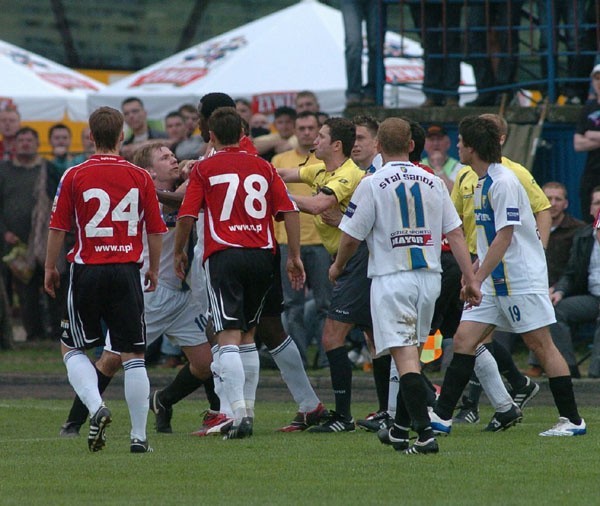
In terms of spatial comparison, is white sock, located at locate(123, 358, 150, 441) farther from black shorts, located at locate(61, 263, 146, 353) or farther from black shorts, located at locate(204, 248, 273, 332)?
black shorts, located at locate(204, 248, 273, 332)

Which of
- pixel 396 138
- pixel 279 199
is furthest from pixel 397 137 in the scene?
pixel 279 199

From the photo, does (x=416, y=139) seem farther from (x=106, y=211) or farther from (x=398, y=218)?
(x=106, y=211)

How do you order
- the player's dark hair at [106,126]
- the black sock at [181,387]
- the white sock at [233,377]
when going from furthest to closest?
the black sock at [181,387] < the white sock at [233,377] < the player's dark hair at [106,126]

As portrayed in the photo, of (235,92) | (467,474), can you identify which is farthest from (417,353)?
(235,92)

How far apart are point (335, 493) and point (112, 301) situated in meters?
2.52

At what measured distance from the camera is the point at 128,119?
17969mm

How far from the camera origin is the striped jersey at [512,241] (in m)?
10.1

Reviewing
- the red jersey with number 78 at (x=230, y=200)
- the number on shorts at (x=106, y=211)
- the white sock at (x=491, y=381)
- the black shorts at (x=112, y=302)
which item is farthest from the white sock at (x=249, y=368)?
the white sock at (x=491, y=381)

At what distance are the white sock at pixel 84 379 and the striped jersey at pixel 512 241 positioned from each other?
8.57 feet

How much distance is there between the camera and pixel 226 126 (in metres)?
10.5

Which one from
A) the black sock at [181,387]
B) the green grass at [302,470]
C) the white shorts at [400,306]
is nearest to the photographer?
the green grass at [302,470]

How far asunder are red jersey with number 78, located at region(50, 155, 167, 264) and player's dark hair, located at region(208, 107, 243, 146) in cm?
83

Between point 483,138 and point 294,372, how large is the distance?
2210mm

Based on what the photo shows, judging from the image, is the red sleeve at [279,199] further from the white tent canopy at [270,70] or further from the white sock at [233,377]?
the white tent canopy at [270,70]
